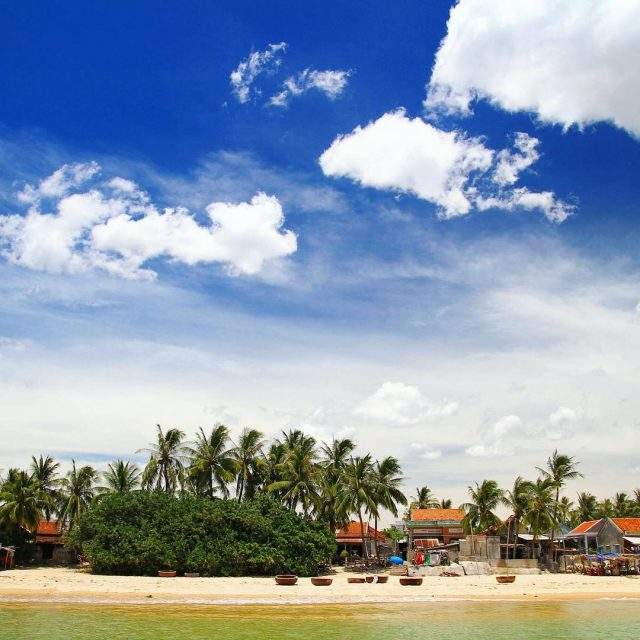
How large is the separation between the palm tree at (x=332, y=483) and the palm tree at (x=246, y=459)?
568 centimetres

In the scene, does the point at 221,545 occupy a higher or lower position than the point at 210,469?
lower

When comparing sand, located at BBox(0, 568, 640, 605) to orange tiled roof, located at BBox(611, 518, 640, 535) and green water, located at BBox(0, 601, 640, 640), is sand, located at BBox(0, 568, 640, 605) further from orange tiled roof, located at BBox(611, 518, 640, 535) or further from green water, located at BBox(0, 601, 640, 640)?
orange tiled roof, located at BBox(611, 518, 640, 535)

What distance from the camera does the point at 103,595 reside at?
120 feet

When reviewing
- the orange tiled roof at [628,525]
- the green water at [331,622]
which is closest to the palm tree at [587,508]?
the orange tiled roof at [628,525]

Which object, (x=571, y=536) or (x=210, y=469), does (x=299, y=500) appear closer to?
(x=210, y=469)

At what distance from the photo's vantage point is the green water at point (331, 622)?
25.3 metres

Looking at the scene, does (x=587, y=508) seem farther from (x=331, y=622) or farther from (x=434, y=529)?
(x=331, y=622)

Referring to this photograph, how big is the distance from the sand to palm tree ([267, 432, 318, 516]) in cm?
802

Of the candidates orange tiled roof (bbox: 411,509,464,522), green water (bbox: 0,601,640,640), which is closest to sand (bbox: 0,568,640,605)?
green water (bbox: 0,601,640,640)

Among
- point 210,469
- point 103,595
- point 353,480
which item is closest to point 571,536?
point 353,480

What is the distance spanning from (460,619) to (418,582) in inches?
428

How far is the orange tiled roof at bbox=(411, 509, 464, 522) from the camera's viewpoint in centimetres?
6562

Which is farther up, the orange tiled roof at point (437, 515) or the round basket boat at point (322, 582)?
the orange tiled roof at point (437, 515)

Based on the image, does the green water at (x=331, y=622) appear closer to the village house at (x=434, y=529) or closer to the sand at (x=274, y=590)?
the sand at (x=274, y=590)
